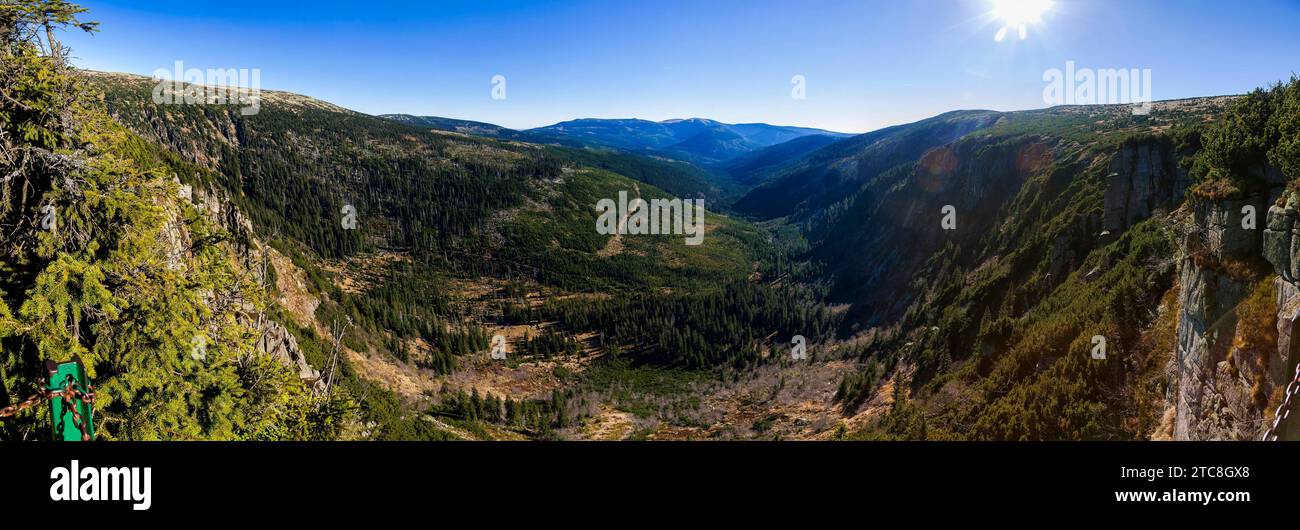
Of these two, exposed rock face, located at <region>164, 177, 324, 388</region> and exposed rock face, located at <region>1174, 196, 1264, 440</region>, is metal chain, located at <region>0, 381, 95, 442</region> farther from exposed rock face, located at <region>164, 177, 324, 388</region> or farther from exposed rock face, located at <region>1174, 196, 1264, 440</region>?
exposed rock face, located at <region>1174, 196, 1264, 440</region>

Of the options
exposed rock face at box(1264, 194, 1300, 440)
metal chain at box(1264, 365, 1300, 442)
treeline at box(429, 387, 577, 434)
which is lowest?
treeline at box(429, 387, 577, 434)

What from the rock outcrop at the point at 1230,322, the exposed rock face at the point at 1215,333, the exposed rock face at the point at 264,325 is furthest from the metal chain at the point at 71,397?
the exposed rock face at the point at 1215,333

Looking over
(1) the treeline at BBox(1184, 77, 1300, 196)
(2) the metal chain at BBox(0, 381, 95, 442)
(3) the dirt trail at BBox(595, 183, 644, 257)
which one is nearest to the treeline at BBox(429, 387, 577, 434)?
(2) the metal chain at BBox(0, 381, 95, 442)

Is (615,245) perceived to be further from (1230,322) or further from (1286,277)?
(1286,277)

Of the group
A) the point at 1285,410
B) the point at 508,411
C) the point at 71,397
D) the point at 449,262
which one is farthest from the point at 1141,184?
the point at 449,262

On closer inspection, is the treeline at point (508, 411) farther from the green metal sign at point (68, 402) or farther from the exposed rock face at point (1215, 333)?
the exposed rock face at point (1215, 333)

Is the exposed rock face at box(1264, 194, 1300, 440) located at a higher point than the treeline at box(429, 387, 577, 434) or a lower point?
higher
